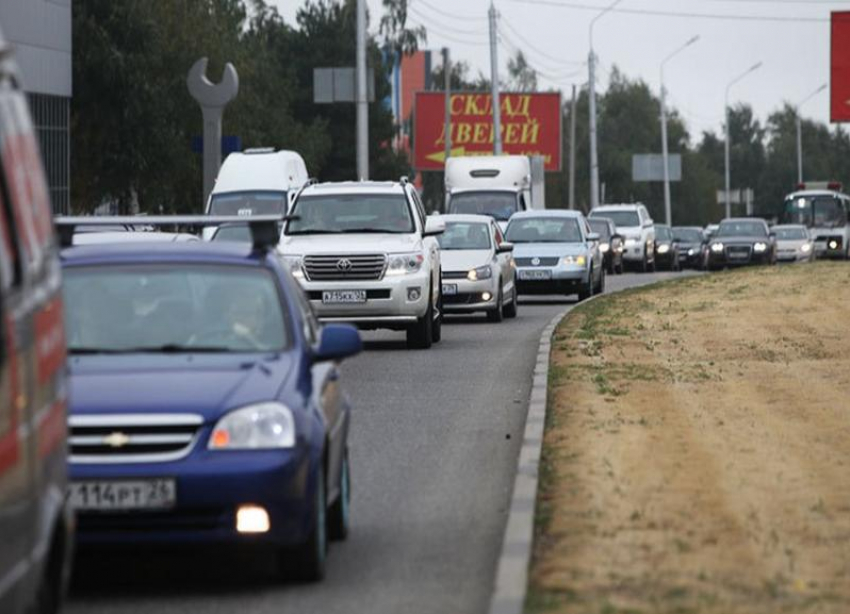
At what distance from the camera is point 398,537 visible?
454 inches

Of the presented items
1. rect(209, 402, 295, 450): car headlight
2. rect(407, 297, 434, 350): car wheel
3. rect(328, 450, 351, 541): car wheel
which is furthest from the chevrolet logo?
rect(407, 297, 434, 350): car wheel

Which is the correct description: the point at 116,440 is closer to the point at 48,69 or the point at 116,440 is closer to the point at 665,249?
the point at 48,69

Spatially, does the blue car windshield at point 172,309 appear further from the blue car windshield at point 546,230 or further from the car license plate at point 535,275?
the blue car windshield at point 546,230

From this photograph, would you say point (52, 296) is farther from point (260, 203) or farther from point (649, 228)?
point (649, 228)

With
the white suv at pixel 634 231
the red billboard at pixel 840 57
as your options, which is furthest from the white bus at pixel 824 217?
the white suv at pixel 634 231

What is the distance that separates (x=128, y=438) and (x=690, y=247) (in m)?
73.4

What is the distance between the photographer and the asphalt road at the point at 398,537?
9672 mm

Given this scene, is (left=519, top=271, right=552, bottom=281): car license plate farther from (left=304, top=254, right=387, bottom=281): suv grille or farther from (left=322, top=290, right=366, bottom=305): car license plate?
(left=322, top=290, right=366, bottom=305): car license plate

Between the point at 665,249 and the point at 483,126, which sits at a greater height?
the point at 483,126

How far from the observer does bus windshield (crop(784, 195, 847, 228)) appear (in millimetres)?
85938

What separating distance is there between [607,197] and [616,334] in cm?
14021

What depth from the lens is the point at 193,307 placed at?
10.7 meters

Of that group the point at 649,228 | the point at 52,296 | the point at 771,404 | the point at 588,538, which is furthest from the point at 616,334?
the point at 649,228

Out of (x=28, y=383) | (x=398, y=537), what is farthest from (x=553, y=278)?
(x=28, y=383)
